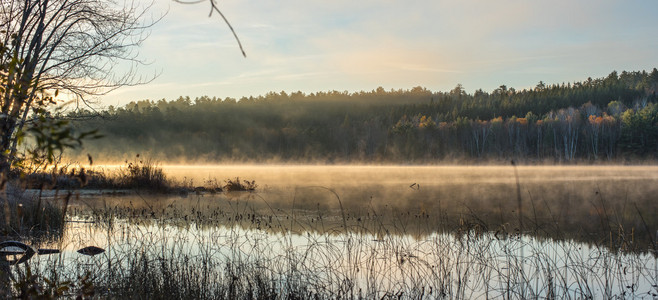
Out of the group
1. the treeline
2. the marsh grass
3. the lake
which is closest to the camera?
the marsh grass

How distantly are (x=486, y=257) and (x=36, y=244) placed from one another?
745cm

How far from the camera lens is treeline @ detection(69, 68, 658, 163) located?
273ft

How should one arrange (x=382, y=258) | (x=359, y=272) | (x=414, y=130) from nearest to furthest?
(x=359, y=272) → (x=382, y=258) → (x=414, y=130)

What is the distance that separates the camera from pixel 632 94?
358 feet

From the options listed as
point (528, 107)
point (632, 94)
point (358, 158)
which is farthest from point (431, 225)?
point (632, 94)

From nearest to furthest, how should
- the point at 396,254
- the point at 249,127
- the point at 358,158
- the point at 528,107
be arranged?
the point at 396,254 → the point at 358,158 → the point at 528,107 → the point at 249,127

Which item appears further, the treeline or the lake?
the treeline

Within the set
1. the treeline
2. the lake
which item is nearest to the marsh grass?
the lake

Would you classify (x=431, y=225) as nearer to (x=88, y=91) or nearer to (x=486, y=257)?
(x=486, y=257)

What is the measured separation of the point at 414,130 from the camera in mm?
96562

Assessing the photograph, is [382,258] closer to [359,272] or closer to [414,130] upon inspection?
[359,272]

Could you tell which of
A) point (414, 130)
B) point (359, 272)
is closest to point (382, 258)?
point (359, 272)

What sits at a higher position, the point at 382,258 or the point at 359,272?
the point at 382,258

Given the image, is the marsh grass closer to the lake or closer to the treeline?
the lake
